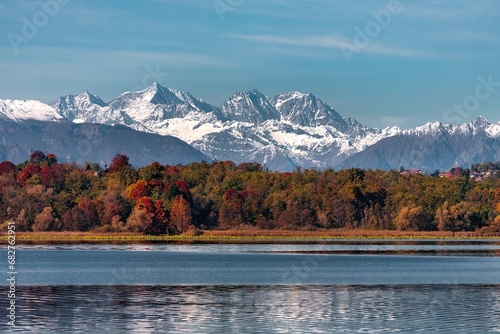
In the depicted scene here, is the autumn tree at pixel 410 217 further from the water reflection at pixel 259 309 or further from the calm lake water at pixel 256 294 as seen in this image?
the water reflection at pixel 259 309

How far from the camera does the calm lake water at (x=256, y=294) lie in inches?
1999

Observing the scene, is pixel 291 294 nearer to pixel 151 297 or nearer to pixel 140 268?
pixel 151 297

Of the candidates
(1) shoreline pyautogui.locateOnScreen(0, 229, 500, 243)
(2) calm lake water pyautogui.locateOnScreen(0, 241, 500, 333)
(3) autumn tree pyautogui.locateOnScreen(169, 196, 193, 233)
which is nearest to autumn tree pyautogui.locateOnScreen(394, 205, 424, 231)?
(1) shoreline pyautogui.locateOnScreen(0, 229, 500, 243)

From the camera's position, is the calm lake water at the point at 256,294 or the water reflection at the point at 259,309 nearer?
the water reflection at the point at 259,309

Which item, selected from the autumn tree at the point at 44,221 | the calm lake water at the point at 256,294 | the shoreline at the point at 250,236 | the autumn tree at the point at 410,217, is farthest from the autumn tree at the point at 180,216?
the calm lake water at the point at 256,294

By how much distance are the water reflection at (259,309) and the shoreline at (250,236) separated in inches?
3897

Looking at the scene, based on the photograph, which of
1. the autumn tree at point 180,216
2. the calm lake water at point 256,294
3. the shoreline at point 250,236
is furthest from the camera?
the autumn tree at point 180,216

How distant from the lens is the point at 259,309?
2261 inches

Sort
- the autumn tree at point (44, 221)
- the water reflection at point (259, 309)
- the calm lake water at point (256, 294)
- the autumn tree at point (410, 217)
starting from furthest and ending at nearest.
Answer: the autumn tree at point (410, 217) → the autumn tree at point (44, 221) → the calm lake water at point (256, 294) → the water reflection at point (259, 309)

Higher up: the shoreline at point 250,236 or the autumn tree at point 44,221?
the autumn tree at point 44,221

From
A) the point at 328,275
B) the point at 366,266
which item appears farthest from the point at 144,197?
the point at 328,275

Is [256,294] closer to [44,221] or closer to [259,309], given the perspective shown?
[259,309]

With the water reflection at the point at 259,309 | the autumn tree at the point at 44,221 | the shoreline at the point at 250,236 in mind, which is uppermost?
the autumn tree at the point at 44,221

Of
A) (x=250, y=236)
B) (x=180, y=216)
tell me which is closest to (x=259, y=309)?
(x=180, y=216)
